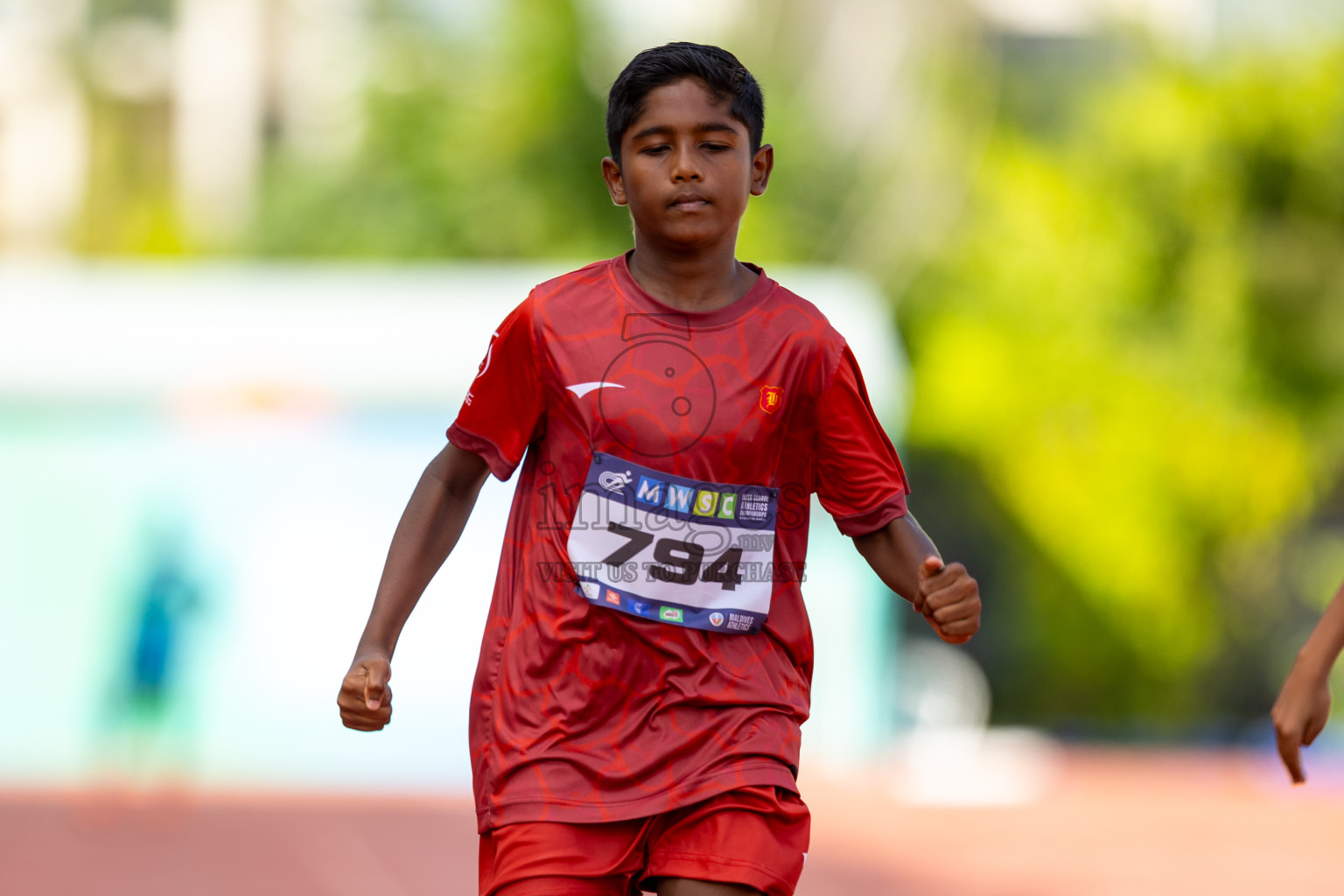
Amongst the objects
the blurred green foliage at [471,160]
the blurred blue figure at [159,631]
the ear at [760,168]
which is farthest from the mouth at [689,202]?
the blurred green foliage at [471,160]

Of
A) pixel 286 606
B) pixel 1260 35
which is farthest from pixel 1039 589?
pixel 286 606

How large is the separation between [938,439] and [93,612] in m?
8.28

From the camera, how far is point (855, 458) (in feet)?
10.7

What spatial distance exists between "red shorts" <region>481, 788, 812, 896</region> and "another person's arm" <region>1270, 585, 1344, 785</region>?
46.4 inches

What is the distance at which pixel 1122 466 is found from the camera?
55.8 feet

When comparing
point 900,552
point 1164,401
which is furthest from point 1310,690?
point 1164,401

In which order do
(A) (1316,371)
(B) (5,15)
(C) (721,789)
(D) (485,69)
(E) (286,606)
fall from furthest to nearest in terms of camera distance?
(B) (5,15) < (D) (485,69) < (A) (1316,371) < (E) (286,606) < (C) (721,789)

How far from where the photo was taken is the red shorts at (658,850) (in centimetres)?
295

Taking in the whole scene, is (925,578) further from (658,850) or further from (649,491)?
(658,850)

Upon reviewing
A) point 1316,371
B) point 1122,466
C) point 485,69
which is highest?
point 485,69

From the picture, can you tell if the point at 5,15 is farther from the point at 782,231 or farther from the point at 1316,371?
the point at 1316,371

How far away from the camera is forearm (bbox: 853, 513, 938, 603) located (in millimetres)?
3238

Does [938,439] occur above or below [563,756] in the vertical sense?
below

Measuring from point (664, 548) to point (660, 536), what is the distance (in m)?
0.02
